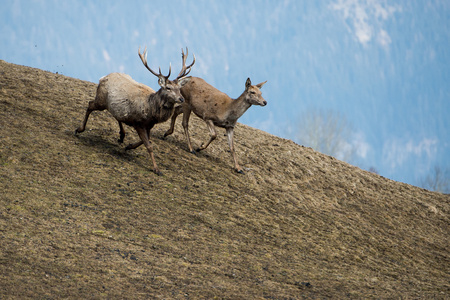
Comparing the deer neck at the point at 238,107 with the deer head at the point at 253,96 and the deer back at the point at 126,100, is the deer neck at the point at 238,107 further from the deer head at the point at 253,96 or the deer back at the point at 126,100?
the deer back at the point at 126,100

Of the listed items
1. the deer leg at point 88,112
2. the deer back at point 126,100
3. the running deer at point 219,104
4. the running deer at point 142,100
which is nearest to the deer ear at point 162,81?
the running deer at point 142,100

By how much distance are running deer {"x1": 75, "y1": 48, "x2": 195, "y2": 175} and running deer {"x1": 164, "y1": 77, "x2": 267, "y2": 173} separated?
4.66 ft

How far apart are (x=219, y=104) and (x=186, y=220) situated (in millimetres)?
3662

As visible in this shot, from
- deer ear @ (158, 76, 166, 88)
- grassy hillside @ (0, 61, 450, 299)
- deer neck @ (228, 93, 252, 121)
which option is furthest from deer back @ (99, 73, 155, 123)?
deer neck @ (228, 93, 252, 121)

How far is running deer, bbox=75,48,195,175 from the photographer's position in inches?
403

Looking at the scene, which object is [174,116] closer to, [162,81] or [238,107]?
[238,107]

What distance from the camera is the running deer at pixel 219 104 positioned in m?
11.8

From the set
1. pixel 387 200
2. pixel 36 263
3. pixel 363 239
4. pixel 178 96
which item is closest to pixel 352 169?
pixel 387 200

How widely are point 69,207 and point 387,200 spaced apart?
844 centimetres

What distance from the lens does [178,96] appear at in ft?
33.3

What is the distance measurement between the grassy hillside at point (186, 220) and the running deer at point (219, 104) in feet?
2.95

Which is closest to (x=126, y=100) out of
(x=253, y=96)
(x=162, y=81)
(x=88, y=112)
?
(x=162, y=81)

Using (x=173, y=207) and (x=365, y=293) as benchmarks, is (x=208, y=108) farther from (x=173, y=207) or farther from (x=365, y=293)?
(x=365, y=293)

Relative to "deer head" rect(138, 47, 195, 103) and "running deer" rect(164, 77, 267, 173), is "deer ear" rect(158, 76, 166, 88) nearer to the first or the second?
"deer head" rect(138, 47, 195, 103)
